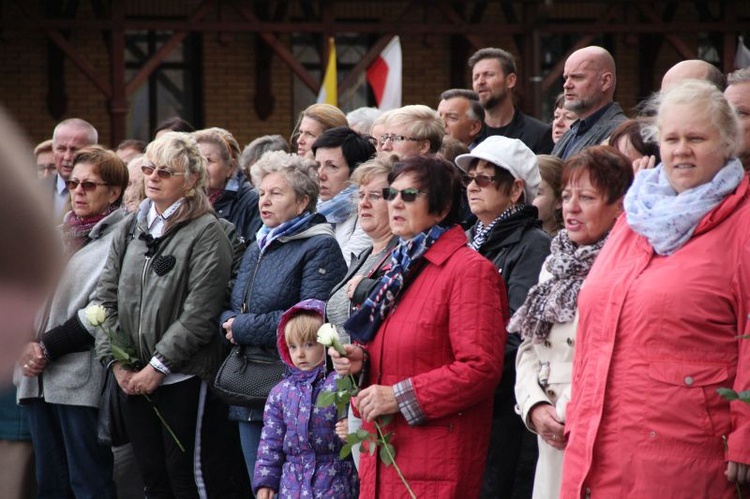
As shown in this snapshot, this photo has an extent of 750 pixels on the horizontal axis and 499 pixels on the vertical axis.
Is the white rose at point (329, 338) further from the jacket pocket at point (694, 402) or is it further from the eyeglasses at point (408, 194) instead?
the jacket pocket at point (694, 402)

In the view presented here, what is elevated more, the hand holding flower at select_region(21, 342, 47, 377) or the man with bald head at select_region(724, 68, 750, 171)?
the man with bald head at select_region(724, 68, 750, 171)

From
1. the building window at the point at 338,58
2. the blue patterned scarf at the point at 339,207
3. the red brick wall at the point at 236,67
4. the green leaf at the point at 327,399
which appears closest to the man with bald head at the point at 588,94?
the blue patterned scarf at the point at 339,207

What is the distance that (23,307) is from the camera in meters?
1.74

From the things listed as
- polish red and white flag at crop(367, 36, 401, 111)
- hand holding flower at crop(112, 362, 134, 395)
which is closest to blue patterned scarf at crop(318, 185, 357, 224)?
hand holding flower at crop(112, 362, 134, 395)

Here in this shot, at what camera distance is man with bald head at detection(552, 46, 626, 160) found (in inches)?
276

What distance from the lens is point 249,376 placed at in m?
6.35

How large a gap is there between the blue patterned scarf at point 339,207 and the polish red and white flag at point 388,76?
4.92 metres

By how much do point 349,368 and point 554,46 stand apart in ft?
45.9

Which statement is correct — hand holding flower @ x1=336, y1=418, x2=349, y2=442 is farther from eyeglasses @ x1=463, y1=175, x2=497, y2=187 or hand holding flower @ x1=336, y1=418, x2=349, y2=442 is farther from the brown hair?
the brown hair

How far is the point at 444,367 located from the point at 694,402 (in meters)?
1.28

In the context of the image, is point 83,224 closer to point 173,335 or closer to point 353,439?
point 173,335

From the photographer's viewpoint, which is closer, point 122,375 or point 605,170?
point 605,170

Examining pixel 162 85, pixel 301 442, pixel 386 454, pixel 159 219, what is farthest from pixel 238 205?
pixel 162 85

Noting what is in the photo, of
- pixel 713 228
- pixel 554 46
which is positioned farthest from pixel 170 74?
pixel 713 228
